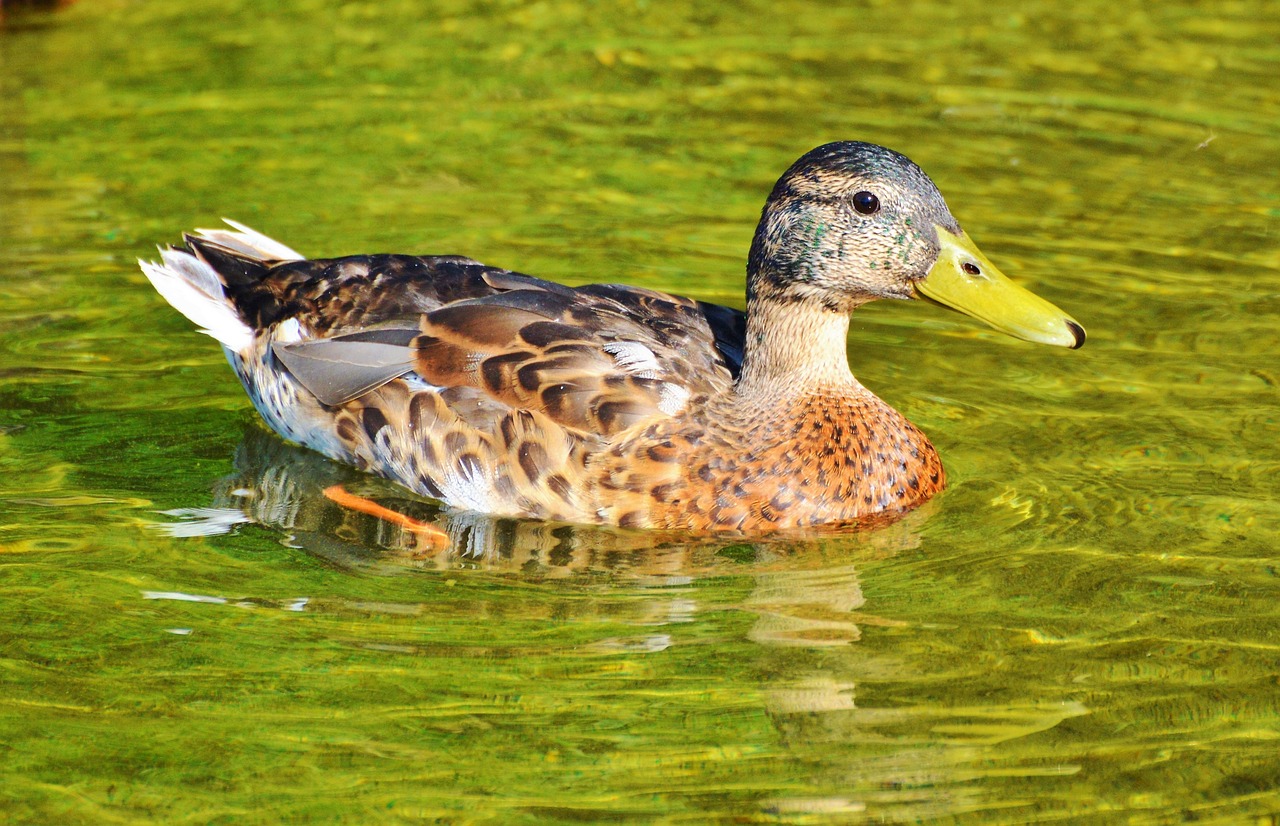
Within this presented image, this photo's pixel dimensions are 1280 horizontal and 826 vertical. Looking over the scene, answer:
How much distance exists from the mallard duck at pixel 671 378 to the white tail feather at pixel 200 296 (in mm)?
478

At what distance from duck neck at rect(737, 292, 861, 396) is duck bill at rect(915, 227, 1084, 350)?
1.53 feet

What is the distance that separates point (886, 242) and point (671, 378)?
105cm

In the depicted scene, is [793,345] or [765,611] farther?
[793,345]

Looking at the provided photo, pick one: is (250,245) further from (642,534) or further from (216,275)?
(642,534)

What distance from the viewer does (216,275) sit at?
8.28 metres

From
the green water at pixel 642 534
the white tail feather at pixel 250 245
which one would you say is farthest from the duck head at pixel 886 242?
the white tail feather at pixel 250 245

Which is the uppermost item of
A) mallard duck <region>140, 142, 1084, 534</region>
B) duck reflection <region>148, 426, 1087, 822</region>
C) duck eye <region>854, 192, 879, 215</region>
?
duck eye <region>854, 192, 879, 215</region>

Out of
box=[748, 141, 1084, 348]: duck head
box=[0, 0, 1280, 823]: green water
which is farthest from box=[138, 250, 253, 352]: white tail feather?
box=[748, 141, 1084, 348]: duck head

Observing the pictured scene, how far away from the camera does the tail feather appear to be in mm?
8172

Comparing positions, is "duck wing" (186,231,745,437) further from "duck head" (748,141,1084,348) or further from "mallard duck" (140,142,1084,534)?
"duck head" (748,141,1084,348)

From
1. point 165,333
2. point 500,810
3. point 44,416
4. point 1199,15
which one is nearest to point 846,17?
point 1199,15

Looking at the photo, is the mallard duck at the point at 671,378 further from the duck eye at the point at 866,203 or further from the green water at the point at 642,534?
the green water at the point at 642,534

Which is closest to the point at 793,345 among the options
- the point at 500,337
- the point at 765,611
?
the point at 500,337

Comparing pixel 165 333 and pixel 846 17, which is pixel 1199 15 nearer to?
pixel 846 17
